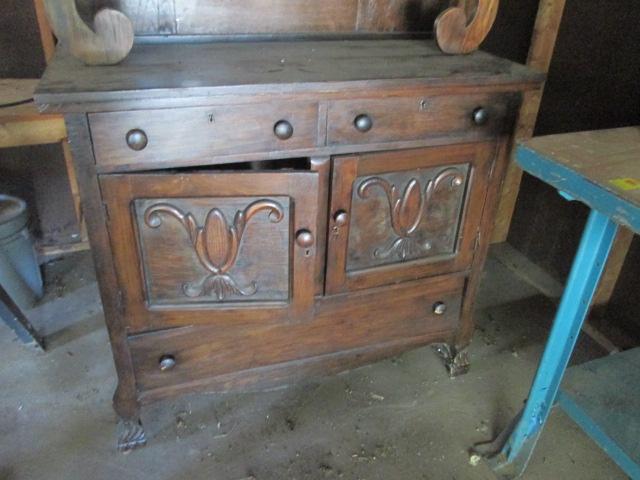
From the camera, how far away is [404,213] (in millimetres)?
1285

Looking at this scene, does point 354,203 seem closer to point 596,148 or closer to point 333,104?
point 333,104

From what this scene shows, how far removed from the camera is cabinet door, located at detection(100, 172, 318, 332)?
108cm

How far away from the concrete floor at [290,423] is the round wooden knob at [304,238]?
0.58m

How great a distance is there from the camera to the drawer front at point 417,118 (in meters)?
1.12

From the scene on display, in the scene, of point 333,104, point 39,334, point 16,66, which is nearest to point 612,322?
point 333,104

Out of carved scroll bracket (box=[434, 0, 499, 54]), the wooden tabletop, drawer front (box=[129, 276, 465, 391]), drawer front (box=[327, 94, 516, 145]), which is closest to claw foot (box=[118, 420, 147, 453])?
drawer front (box=[129, 276, 465, 391])

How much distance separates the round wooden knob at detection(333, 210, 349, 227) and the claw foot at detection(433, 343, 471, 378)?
0.63 m

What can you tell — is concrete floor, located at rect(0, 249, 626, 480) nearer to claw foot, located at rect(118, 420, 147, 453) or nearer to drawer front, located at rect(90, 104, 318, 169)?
claw foot, located at rect(118, 420, 147, 453)

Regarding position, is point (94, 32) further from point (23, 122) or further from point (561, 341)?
point (561, 341)

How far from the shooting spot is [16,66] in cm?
177

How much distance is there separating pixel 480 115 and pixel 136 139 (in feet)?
2.52

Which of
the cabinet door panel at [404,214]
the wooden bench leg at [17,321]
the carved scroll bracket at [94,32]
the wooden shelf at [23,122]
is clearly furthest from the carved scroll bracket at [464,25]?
the wooden bench leg at [17,321]

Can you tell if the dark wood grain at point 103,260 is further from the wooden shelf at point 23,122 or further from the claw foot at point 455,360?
the claw foot at point 455,360

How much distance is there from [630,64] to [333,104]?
3.64 ft
